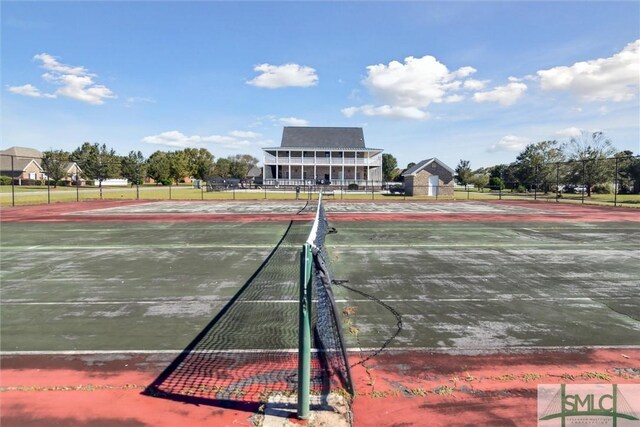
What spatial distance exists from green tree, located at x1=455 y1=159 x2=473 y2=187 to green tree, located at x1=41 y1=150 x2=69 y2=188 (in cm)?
7595

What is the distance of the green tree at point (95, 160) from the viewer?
75250 millimetres

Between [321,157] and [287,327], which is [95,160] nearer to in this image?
[321,157]

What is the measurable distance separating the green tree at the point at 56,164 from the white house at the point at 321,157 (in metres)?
36.2

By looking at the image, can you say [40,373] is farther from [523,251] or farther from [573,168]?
[573,168]

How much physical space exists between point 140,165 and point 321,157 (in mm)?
41564

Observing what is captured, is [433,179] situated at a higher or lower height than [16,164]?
lower

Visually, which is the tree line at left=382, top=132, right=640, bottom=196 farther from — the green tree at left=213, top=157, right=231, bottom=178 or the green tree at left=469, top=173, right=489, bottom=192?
the green tree at left=213, top=157, right=231, bottom=178

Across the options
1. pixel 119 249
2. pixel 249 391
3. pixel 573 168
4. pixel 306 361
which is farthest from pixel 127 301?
pixel 573 168

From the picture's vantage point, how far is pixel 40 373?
5.02 m

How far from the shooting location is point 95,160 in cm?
7769

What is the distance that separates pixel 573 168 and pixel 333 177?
35.3m

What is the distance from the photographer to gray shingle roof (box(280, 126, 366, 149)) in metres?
70.2

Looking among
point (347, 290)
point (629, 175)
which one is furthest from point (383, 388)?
point (629, 175)

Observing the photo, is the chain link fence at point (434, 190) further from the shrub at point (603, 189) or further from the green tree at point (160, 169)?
the green tree at point (160, 169)
